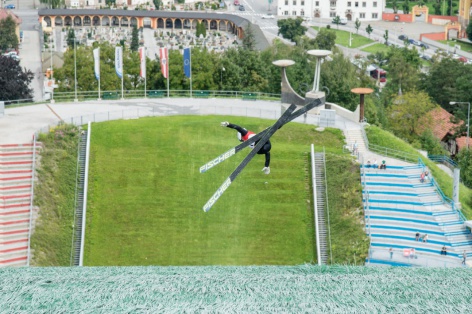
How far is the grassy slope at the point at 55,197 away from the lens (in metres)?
61.2

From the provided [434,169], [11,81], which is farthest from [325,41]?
[434,169]

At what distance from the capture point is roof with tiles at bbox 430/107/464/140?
102562 millimetres

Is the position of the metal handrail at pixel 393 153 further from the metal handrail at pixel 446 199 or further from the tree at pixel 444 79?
the tree at pixel 444 79

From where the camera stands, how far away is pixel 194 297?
125ft

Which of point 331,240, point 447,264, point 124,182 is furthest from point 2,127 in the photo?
point 447,264

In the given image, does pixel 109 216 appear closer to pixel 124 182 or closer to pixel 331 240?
pixel 124 182

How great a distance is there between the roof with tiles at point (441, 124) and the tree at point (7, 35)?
80.3 m

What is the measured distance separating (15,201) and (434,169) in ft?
90.8

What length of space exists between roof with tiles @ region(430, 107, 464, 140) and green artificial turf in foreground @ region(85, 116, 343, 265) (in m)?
32.7

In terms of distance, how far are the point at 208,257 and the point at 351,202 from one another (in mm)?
9737

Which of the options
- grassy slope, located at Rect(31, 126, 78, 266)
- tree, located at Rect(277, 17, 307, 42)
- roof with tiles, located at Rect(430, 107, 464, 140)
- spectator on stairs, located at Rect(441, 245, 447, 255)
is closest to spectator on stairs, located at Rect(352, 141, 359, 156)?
spectator on stairs, located at Rect(441, 245, 447, 255)

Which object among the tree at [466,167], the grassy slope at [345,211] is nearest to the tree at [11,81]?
the grassy slope at [345,211]

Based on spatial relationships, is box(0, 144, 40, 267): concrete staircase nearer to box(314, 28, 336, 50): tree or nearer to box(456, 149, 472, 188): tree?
box(456, 149, 472, 188): tree

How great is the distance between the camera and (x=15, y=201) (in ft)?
209
